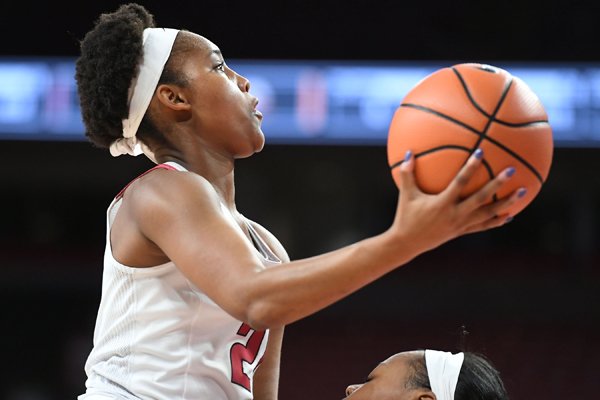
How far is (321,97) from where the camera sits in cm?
709

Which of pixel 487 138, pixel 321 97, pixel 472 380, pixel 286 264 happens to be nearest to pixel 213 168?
pixel 286 264

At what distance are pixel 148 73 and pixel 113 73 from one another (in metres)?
0.10

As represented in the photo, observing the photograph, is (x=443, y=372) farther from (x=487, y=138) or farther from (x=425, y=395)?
(x=487, y=138)

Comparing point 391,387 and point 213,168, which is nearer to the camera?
point 213,168

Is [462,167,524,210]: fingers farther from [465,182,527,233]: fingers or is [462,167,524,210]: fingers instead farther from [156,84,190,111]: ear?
[156,84,190,111]: ear

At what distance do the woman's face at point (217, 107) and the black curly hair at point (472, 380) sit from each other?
3.08ft

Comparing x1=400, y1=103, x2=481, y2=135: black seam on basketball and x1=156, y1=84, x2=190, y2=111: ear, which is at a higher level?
x1=400, y1=103, x2=481, y2=135: black seam on basketball

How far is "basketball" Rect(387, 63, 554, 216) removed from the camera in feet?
6.44

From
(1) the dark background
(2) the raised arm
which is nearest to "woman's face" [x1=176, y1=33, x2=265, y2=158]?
(2) the raised arm

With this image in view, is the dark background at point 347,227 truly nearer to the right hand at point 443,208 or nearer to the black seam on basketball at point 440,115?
the black seam on basketball at point 440,115

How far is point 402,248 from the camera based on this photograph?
193 centimetres

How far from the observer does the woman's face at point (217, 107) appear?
266cm

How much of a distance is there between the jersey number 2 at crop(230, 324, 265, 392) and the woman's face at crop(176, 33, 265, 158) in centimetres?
53

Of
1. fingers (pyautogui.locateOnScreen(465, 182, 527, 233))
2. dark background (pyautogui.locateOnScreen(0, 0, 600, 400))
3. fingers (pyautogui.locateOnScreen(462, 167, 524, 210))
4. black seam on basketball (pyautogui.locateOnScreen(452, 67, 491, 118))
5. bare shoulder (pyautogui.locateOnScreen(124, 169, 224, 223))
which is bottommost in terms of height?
dark background (pyautogui.locateOnScreen(0, 0, 600, 400))
